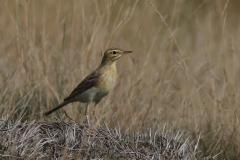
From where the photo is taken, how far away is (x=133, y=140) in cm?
407

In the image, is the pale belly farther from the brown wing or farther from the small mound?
the small mound

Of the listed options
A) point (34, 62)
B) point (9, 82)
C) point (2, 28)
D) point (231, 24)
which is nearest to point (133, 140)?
point (9, 82)

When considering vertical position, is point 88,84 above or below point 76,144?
Answer: above

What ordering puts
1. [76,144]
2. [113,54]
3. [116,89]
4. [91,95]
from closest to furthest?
[76,144] < [91,95] < [113,54] < [116,89]

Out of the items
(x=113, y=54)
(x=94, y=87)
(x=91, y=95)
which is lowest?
(x=91, y=95)

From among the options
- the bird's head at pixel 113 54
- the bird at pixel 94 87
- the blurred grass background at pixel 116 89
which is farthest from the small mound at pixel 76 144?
the bird's head at pixel 113 54

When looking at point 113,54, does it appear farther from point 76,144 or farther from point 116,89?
point 76,144

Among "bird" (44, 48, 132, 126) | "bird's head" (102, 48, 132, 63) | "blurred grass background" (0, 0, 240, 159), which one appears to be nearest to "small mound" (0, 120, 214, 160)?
"blurred grass background" (0, 0, 240, 159)

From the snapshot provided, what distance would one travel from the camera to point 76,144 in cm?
365

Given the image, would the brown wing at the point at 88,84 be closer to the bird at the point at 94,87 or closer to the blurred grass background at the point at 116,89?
the bird at the point at 94,87

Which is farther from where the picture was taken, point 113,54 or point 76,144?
point 113,54

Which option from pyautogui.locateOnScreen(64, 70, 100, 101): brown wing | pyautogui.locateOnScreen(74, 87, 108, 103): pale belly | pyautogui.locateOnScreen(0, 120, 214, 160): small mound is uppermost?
pyautogui.locateOnScreen(64, 70, 100, 101): brown wing

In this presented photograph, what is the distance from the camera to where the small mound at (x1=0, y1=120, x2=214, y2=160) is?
3.45 m

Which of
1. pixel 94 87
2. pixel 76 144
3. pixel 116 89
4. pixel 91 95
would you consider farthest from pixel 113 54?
pixel 76 144
